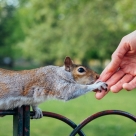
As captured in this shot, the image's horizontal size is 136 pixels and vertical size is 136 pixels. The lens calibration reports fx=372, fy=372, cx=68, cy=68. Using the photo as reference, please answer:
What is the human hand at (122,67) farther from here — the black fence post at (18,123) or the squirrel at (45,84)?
the black fence post at (18,123)

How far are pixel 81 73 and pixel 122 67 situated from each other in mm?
236

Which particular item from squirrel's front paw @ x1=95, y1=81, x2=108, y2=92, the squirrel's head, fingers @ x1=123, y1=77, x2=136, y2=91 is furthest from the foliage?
squirrel's front paw @ x1=95, y1=81, x2=108, y2=92

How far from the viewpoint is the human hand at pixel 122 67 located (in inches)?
75.7

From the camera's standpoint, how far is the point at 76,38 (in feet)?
55.9

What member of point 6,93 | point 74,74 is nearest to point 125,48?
point 74,74

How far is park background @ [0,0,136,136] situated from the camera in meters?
6.53

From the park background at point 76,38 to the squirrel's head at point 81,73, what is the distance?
3115mm

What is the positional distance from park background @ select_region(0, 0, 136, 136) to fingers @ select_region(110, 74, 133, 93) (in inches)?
131

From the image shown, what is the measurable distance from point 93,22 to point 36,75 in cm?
1461

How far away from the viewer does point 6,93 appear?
6.25 ft

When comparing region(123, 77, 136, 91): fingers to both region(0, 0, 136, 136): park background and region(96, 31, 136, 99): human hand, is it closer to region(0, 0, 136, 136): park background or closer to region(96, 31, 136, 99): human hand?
region(96, 31, 136, 99): human hand

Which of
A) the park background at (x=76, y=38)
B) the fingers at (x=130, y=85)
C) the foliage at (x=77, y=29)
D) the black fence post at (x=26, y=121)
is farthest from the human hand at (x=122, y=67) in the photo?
the foliage at (x=77, y=29)

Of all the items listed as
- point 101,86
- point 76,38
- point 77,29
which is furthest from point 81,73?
point 76,38

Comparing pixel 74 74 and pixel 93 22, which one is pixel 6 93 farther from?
pixel 93 22
